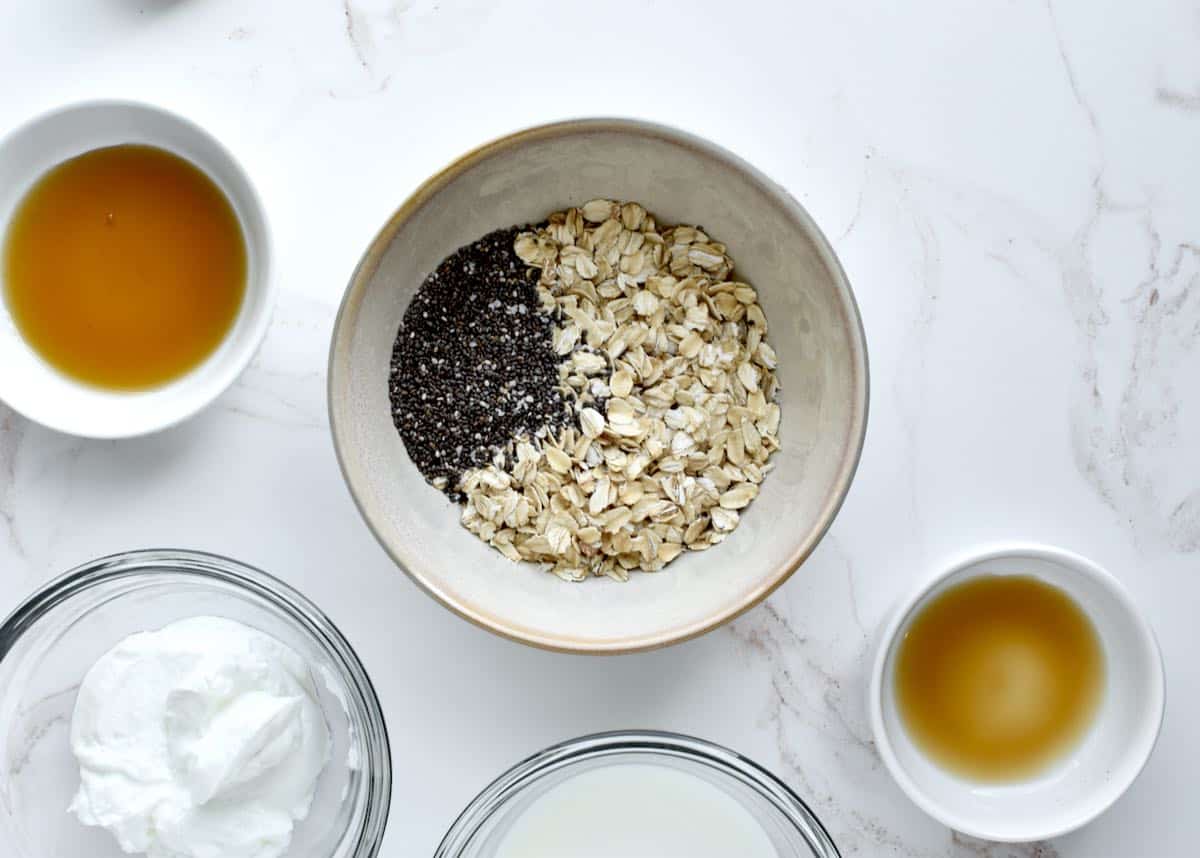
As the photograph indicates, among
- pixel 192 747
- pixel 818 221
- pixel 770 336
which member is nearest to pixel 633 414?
pixel 770 336

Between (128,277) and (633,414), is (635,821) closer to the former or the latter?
(633,414)

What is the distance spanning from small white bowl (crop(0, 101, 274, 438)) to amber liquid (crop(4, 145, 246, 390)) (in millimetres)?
14

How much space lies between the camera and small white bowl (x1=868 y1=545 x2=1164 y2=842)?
1210 mm

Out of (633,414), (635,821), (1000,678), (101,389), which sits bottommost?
(635,821)

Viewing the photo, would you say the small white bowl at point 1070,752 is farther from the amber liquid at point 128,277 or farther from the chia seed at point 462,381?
the amber liquid at point 128,277

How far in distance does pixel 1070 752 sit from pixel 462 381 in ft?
2.64

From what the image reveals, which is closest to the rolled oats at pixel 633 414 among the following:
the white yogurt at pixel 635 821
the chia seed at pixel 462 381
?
the chia seed at pixel 462 381

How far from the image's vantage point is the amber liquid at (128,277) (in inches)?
48.9

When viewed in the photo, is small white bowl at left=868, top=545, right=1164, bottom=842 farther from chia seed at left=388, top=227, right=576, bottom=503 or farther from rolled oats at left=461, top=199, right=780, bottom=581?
chia seed at left=388, top=227, right=576, bottom=503

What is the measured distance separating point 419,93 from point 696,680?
0.72m

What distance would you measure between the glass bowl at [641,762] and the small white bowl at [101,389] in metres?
0.50

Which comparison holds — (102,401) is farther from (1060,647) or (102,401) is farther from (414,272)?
(1060,647)

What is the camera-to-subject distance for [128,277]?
125 cm

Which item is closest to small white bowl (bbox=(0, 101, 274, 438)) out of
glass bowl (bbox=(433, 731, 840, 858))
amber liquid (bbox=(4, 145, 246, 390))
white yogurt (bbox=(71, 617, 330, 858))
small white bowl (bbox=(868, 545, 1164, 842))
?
amber liquid (bbox=(4, 145, 246, 390))
